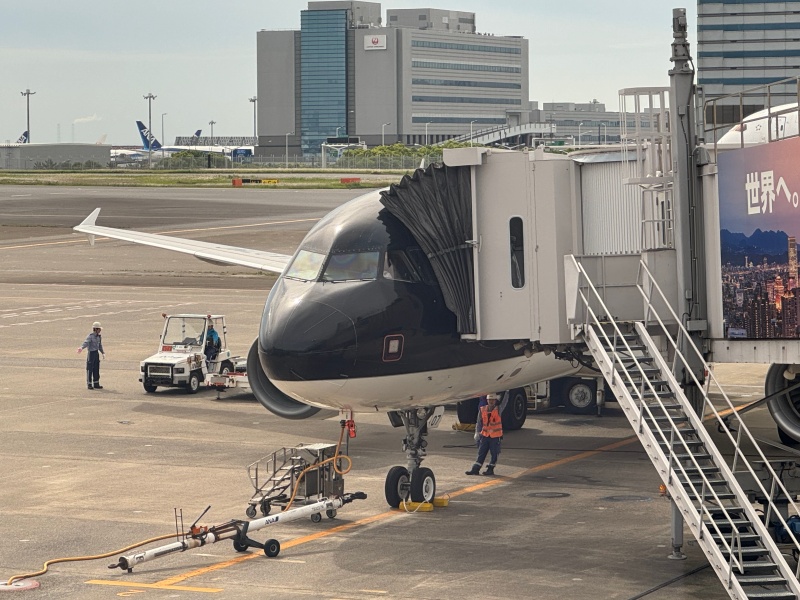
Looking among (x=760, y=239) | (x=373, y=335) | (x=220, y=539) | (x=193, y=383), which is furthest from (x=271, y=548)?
(x=193, y=383)

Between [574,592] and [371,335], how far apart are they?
6.37m

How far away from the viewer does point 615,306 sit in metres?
23.1

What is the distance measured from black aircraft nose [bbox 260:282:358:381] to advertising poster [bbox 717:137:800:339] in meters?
6.91

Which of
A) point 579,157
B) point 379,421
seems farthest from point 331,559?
point 379,421

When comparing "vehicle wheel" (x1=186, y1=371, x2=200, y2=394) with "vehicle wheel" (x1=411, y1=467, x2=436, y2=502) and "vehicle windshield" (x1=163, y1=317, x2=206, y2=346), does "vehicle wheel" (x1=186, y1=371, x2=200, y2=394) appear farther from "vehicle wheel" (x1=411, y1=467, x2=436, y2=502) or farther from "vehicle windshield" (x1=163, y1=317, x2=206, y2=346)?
"vehicle wheel" (x1=411, y1=467, x2=436, y2=502)

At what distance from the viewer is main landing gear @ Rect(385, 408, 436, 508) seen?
26750mm

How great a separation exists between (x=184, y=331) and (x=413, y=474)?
20.1 m

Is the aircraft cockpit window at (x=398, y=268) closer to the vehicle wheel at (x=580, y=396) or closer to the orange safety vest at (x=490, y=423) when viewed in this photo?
the orange safety vest at (x=490, y=423)

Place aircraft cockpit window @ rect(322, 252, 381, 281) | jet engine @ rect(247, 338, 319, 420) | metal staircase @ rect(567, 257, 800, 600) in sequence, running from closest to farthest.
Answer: metal staircase @ rect(567, 257, 800, 600) < aircraft cockpit window @ rect(322, 252, 381, 281) < jet engine @ rect(247, 338, 319, 420)

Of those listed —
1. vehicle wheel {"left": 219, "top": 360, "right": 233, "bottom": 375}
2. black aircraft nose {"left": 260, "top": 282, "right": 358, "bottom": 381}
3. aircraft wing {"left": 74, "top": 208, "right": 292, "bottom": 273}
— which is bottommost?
vehicle wheel {"left": 219, "top": 360, "right": 233, "bottom": 375}

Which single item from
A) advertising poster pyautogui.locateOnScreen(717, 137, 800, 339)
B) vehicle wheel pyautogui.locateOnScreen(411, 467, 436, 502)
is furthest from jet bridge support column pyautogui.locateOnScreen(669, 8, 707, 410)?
vehicle wheel pyautogui.locateOnScreen(411, 467, 436, 502)

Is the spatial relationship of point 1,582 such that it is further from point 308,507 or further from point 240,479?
point 240,479

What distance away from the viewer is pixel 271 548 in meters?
23.1

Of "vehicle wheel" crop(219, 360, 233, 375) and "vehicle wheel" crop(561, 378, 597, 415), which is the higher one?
"vehicle wheel" crop(219, 360, 233, 375)
